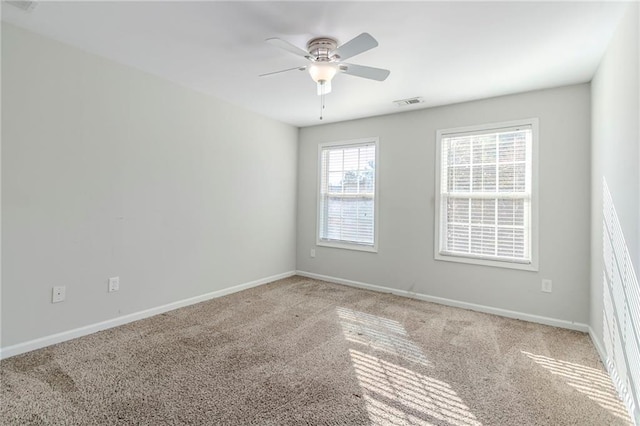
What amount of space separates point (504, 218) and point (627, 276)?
1.56m

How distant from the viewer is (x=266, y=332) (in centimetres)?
289

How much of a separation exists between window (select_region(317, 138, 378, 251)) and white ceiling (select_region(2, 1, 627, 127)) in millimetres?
1302

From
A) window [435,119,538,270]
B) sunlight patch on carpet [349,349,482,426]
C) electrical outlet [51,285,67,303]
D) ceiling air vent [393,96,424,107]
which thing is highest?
ceiling air vent [393,96,424,107]

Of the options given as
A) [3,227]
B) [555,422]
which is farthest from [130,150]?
[555,422]

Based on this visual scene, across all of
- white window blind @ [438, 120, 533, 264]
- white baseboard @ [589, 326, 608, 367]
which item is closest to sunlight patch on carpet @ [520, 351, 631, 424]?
white baseboard @ [589, 326, 608, 367]

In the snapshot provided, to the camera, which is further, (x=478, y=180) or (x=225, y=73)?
(x=478, y=180)

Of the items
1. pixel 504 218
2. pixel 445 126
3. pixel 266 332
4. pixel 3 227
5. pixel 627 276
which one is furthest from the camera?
pixel 445 126

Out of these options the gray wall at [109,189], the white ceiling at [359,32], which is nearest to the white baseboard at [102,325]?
the gray wall at [109,189]

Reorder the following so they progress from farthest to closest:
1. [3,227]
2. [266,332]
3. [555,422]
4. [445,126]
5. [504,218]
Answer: [445,126] < [504,218] < [266,332] < [3,227] < [555,422]

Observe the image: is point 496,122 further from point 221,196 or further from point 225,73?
point 221,196

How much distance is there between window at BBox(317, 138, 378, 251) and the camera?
447cm

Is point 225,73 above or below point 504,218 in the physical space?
above

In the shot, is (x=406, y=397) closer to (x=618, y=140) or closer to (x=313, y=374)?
(x=313, y=374)

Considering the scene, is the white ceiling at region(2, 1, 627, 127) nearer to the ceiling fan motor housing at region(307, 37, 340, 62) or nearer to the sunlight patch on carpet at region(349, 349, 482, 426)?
the ceiling fan motor housing at region(307, 37, 340, 62)
